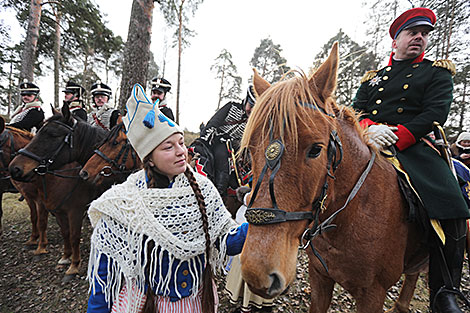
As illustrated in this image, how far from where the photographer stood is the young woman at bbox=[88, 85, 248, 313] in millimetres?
1457

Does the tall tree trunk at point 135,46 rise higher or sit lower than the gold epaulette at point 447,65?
higher

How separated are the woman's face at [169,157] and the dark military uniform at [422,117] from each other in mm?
2121

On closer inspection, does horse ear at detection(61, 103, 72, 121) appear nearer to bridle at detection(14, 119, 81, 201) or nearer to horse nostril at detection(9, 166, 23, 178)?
bridle at detection(14, 119, 81, 201)

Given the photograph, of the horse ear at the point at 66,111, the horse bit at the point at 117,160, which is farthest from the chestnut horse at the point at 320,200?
the horse ear at the point at 66,111

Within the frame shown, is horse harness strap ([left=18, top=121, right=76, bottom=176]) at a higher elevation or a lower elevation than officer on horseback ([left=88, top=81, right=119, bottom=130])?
lower

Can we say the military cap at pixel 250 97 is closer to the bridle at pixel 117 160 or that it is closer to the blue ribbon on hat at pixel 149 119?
the blue ribbon on hat at pixel 149 119

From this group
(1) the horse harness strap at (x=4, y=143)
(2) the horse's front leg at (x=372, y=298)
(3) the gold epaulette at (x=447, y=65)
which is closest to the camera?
(2) the horse's front leg at (x=372, y=298)

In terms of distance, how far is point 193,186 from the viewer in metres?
1.62

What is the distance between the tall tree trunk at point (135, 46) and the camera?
5.35m

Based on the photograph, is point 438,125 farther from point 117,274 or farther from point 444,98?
point 117,274

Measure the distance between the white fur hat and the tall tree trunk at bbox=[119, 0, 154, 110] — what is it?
4.29m

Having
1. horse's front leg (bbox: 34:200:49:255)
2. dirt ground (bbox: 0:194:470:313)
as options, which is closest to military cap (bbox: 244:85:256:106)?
dirt ground (bbox: 0:194:470:313)

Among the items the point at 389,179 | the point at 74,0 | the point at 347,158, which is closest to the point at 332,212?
the point at 347,158


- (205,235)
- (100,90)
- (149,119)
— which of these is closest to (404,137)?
(205,235)
